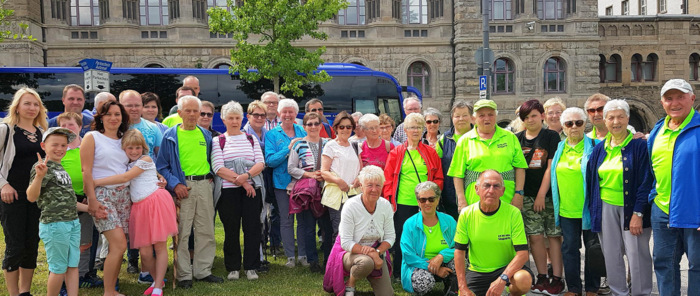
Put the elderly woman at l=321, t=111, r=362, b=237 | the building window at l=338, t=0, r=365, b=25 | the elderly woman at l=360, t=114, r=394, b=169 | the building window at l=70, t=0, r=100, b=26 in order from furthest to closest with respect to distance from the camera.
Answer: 1. the building window at l=338, t=0, r=365, b=25
2. the building window at l=70, t=0, r=100, b=26
3. the elderly woman at l=360, t=114, r=394, b=169
4. the elderly woman at l=321, t=111, r=362, b=237

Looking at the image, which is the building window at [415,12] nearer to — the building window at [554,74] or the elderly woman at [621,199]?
the building window at [554,74]

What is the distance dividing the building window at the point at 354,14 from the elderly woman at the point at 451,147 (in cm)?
2257

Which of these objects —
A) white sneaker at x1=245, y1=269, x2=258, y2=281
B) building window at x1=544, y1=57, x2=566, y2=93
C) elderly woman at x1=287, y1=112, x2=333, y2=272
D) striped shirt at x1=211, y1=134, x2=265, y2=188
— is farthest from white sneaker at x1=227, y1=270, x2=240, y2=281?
building window at x1=544, y1=57, x2=566, y2=93

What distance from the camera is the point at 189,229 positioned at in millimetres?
5930

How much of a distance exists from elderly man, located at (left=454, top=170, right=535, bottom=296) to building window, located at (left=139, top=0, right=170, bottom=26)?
83.5 feet

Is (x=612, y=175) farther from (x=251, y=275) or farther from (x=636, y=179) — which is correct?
(x=251, y=275)

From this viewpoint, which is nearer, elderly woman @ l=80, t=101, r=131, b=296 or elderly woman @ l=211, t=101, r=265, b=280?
elderly woman @ l=80, t=101, r=131, b=296

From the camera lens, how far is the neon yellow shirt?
4.91 metres

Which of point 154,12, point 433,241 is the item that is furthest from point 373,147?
point 154,12

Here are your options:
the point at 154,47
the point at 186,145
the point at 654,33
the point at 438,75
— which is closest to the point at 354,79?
the point at 438,75

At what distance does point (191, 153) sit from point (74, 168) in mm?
1170

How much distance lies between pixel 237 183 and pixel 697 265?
452 cm

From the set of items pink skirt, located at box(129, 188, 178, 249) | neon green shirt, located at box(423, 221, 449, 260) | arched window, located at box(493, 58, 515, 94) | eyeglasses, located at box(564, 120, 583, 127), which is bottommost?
neon green shirt, located at box(423, 221, 449, 260)

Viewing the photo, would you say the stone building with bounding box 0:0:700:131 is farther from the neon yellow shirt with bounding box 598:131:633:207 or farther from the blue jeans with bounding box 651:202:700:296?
the blue jeans with bounding box 651:202:700:296
